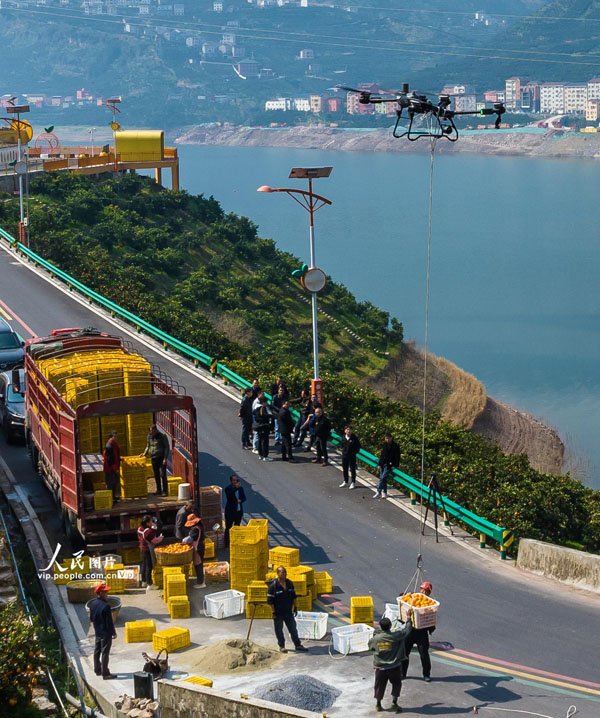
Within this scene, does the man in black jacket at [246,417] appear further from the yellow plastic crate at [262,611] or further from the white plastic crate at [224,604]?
the yellow plastic crate at [262,611]

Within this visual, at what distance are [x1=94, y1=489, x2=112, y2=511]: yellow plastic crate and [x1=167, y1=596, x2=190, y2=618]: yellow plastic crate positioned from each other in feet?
7.75

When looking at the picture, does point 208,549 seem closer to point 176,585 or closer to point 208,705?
point 176,585

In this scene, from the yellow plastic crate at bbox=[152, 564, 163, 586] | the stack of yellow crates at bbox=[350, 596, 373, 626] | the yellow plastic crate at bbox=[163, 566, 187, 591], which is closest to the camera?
the stack of yellow crates at bbox=[350, 596, 373, 626]

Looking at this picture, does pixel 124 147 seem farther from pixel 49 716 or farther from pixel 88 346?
pixel 49 716

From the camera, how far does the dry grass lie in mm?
54656

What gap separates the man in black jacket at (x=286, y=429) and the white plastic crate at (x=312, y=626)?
338 inches

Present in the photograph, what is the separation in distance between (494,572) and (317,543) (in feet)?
11.0

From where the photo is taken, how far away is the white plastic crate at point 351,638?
16859mm

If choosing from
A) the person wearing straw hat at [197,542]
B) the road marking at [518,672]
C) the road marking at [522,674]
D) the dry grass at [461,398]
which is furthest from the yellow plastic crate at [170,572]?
the dry grass at [461,398]

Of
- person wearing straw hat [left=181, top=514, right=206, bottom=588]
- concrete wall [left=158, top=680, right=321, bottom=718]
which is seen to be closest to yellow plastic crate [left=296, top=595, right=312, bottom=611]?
person wearing straw hat [left=181, top=514, right=206, bottom=588]

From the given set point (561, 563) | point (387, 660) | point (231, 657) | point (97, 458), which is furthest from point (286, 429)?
point (387, 660)

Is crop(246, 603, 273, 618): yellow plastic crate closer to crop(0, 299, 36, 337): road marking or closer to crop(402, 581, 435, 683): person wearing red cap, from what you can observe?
crop(402, 581, 435, 683): person wearing red cap

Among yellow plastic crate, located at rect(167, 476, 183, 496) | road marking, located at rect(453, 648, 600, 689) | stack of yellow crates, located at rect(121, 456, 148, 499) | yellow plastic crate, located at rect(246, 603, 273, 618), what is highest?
stack of yellow crates, located at rect(121, 456, 148, 499)

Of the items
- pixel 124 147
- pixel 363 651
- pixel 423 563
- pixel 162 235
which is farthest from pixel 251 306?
pixel 363 651
